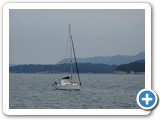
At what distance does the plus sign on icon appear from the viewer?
7848 mm

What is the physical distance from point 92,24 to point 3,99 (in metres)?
1.99

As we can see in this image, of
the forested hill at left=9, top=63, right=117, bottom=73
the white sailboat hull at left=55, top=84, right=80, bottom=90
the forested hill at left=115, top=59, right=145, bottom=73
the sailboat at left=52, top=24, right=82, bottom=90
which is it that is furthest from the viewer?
the white sailboat hull at left=55, top=84, right=80, bottom=90

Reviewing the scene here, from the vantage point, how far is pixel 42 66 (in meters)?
8.85

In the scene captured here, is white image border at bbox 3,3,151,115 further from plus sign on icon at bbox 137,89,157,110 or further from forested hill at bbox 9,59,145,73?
forested hill at bbox 9,59,145,73

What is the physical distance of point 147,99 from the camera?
7918 millimetres

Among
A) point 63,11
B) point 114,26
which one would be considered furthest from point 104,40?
point 63,11

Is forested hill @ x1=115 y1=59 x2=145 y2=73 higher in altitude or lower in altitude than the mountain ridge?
lower

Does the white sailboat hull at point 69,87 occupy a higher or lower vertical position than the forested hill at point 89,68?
lower

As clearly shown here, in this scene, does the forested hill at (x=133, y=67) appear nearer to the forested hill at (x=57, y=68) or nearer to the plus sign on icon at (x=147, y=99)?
the forested hill at (x=57, y=68)

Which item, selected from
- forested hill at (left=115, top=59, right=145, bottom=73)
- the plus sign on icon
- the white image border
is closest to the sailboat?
the white image border

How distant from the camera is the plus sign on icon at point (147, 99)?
7.85 m
